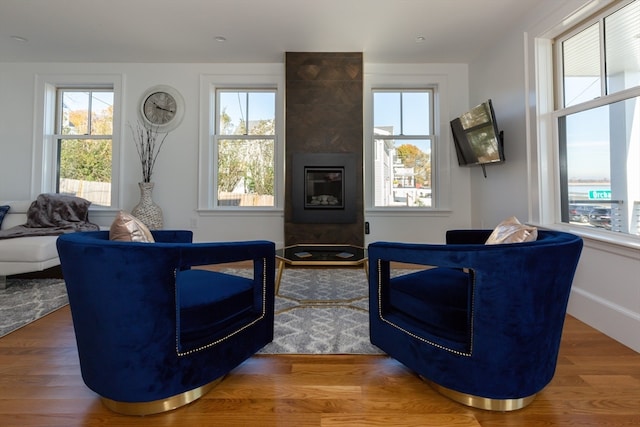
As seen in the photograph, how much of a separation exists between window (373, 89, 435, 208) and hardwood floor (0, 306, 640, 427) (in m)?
2.73

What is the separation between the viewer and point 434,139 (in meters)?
4.10

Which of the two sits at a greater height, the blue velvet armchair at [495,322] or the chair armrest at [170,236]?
the chair armrest at [170,236]

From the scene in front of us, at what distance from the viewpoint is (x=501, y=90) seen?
322 cm

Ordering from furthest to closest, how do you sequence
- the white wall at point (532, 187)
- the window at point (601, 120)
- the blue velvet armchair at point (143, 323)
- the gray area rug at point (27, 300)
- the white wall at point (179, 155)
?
1. the white wall at point (179, 155)
2. the gray area rug at point (27, 300)
3. the window at point (601, 120)
4. the white wall at point (532, 187)
5. the blue velvet armchair at point (143, 323)

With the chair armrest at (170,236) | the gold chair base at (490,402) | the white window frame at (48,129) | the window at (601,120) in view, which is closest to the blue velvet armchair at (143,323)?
the chair armrest at (170,236)

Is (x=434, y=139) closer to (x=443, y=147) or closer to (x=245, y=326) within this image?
(x=443, y=147)

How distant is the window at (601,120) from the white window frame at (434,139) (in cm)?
148

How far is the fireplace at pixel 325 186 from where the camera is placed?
12.2 ft

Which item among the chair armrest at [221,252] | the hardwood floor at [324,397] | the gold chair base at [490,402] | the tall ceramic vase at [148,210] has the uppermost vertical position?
the tall ceramic vase at [148,210]

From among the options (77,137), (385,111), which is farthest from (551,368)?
(77,137)

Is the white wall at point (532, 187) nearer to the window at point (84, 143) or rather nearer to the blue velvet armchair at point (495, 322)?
the blue velvet armchair at point (495, 322)

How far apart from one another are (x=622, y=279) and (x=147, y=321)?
102 inches

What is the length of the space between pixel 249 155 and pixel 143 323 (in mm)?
3396

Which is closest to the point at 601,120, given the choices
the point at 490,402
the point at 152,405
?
the point at 490,402
